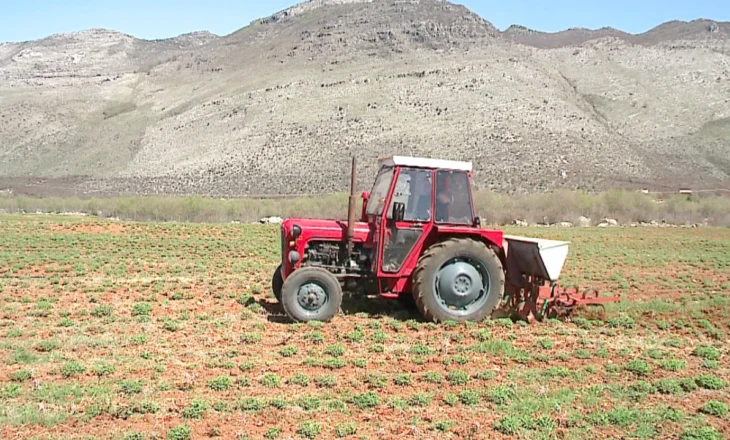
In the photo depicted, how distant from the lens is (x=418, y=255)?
32.4ft

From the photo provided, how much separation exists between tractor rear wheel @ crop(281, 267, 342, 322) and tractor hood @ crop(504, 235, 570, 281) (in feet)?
9.13

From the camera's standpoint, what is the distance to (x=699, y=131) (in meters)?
64.1

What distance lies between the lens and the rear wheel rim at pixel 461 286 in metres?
9.77

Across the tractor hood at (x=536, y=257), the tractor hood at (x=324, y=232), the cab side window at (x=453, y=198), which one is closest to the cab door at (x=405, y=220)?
the cab side window at (x=453, y=198)

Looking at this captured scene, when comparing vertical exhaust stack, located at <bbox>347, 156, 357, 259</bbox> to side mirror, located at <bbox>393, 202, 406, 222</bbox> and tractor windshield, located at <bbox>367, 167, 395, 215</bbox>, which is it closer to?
tractor windshield, located at <bbox>367, 167, 395, 215</bbox>

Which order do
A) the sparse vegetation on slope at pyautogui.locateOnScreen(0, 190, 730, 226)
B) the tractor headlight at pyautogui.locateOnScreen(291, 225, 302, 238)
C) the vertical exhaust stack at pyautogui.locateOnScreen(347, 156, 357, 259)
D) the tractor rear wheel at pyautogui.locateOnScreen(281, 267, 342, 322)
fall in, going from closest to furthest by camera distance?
1. the vertical exhaust stack at pyautogui.locateOnScreen(347, 156, 357, 259)
2. the tractor rear wheel at pyautogui.locateOnScreen(281, 267, 342, 322)
3. the tractor headlight at pyautogui.locateOnScreen(291, 225, 302, 238)
4. the sparse vegetation on slope at pyautogui.locateOnScreen(0, 190, 730, 226)

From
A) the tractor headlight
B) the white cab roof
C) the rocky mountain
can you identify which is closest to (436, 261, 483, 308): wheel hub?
the white cab roof

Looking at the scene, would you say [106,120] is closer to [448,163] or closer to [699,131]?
[699,131]

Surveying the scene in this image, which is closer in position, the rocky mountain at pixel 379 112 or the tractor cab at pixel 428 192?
the tractor cab at pixel 428 192

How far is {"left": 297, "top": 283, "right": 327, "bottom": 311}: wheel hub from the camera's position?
9.71 m

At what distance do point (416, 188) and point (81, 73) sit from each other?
117424mm

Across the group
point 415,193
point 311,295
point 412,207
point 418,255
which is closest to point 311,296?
point 311,295

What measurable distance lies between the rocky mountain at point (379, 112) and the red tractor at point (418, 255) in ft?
128

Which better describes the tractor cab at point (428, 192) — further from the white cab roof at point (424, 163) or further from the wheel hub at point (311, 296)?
the wheel hub at point (311, 296)
